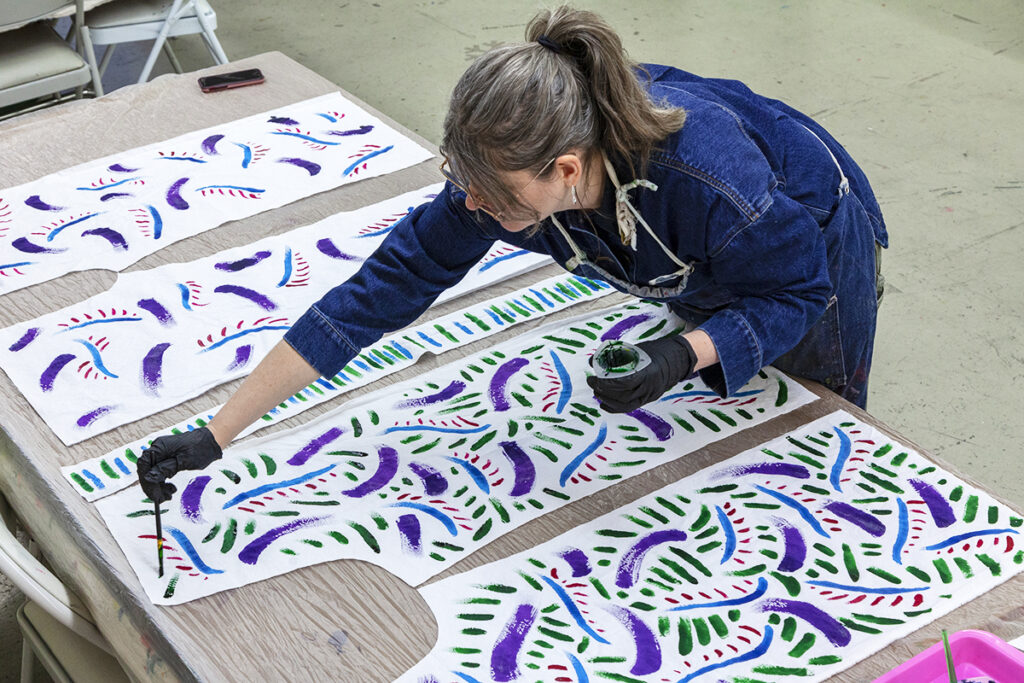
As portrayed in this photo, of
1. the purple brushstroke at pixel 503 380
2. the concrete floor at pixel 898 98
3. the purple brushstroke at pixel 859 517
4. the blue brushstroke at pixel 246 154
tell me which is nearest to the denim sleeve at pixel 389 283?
the purple brushstroke at pixel 503 380

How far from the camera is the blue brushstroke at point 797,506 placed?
1473mm

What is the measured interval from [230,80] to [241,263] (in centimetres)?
83

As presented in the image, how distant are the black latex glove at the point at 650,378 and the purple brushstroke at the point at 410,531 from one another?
0.32 metres

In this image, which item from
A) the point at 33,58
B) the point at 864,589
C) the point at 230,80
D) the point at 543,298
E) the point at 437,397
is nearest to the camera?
the point at 864,589

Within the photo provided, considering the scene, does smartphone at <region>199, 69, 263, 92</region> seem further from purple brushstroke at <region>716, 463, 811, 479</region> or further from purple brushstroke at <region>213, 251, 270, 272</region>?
purple brushstroke at <region>716, 463, 811, 479</region>

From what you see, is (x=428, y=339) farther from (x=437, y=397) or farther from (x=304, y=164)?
(x=304, y=164)

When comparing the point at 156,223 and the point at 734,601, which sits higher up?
the point at 156,223

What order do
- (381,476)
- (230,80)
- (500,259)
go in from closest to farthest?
(381,476)
(500,259)
(230,80)

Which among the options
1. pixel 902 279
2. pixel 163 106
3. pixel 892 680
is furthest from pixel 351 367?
pixel 902 279

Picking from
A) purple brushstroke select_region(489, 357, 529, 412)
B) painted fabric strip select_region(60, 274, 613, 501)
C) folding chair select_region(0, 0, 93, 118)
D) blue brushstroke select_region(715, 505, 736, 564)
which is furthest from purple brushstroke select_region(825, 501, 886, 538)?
folding chair select_region(0, 0, 93, 118)

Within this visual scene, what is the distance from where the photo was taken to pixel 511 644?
4.35ft

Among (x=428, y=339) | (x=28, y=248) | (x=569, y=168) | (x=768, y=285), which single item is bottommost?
(x=428, y=339)

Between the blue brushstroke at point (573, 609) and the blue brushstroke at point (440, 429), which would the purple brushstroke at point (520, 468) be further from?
the blue brushstroke at point (573, 609)

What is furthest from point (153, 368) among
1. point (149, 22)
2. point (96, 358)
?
point (149, 22)
